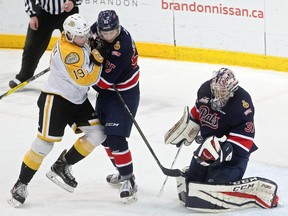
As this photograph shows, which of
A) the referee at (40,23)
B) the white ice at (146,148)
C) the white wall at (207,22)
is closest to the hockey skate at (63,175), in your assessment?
the white ice at (146,148)

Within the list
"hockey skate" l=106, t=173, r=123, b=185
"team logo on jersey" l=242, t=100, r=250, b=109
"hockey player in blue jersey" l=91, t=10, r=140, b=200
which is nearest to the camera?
"team logo on jersey" l=242, t=100, r=250, b=109

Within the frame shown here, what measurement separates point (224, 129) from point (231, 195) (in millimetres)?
319

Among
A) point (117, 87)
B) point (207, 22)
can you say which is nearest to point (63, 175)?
point (117, 87)

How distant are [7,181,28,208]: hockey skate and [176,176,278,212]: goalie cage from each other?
806 mm

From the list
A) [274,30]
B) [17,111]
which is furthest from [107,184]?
[274,30]

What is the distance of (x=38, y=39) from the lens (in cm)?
650

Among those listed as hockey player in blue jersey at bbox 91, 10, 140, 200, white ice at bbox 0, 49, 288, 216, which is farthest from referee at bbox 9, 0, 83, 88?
hockey player in blue jersey at bbox 91, 10, 140, 200

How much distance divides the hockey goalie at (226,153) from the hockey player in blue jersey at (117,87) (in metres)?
0.35

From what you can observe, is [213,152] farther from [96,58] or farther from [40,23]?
[40,23]

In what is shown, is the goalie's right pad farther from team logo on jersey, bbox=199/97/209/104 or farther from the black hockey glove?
the black hockey glove

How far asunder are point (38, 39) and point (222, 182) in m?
2.88

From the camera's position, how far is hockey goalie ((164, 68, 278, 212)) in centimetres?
397

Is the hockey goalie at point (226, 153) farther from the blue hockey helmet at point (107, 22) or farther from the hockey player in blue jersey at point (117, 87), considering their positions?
the blue hockey helmet at point (107, 22)

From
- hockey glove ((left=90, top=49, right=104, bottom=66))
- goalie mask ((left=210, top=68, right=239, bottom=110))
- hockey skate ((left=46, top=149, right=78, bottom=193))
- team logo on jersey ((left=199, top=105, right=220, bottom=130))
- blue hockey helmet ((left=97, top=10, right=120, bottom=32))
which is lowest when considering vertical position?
hockey skate ((left=46, top=149, right=78, bottom=193))
